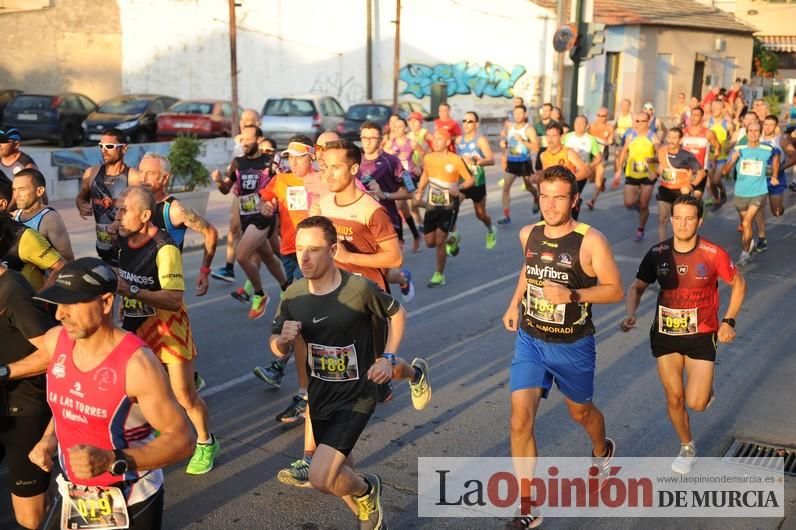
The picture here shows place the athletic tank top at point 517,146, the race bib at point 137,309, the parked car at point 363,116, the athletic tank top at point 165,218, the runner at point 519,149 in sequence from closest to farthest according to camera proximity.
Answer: the race bib at point 137,309 → the athletic tank top at point 165,218 → the runner at point 519,149 → the athletic tank top at point 517,146 → the parked car at point 363,116

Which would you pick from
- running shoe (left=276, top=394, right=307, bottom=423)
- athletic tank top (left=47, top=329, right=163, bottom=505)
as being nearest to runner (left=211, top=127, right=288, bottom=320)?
running shoe (left=276, top=394, right=307, bottom=423)

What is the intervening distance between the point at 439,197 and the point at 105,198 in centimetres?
461

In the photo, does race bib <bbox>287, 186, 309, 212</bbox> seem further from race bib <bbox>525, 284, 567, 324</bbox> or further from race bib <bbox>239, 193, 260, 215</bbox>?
race bib <bbox>525, 284, 567, 324</bbox>

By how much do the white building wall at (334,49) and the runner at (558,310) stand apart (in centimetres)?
3005

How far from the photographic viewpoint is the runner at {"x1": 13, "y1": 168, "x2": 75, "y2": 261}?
5.60 meters

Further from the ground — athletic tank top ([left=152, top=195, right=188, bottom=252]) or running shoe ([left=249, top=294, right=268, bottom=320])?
athletic tank top ([left=152, top=195, right=188, bottom=252])

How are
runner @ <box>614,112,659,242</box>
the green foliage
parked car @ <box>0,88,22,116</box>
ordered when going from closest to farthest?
runner @ <box>614,112,659,242</box> < the green foliage < parked car @ <box>0,88,22,116</box>

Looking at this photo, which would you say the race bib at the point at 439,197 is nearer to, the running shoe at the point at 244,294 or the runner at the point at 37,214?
the running shoe at the point at 244,294

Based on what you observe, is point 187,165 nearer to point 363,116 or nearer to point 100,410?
point 100,410

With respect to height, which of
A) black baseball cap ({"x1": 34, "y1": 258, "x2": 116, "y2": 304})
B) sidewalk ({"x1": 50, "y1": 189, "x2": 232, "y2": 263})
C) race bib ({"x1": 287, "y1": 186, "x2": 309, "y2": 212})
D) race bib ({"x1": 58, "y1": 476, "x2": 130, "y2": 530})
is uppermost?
black baseball cap ({"x1": 34, "y1": 258, "x2": 116, "y2": 304})

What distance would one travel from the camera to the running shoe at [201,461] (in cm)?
552

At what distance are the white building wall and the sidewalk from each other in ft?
57.1

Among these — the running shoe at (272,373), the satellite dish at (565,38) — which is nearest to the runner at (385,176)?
the running shoe at (272,373)

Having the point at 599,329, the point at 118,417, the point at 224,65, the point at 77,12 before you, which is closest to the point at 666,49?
the point at 224,65
